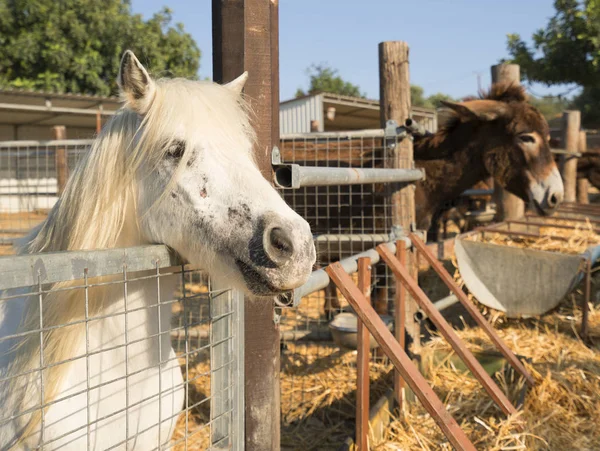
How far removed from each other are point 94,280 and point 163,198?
0.33m

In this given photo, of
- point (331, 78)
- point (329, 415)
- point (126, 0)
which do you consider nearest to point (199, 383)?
point (329, 415)

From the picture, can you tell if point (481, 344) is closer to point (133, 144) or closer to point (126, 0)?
point (133, 144)

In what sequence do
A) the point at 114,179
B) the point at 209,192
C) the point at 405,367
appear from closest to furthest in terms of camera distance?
the point at 209,192 < the point at 114,179 < the point at 405,367

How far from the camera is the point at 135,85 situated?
164cm

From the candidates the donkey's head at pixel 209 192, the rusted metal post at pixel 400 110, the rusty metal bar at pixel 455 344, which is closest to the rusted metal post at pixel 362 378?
the rusty metal bar at pixel 455 344

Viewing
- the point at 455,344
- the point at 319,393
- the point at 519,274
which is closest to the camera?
the point at 455,344

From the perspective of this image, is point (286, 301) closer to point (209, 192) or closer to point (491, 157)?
point (209, 192)

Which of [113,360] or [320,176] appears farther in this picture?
[320,176]

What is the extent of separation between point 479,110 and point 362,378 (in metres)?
3.69

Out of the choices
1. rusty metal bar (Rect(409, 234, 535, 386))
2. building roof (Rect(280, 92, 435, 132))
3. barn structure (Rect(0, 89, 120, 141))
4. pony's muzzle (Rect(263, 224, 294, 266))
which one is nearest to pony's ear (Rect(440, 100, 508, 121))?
rusty metal bar (Rect(409, 234, 535, 386))

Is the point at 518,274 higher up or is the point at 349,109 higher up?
the point at 349,109

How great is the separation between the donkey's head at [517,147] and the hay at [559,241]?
44 centimetres

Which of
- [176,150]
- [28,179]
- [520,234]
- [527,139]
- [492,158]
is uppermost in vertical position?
[527,139]

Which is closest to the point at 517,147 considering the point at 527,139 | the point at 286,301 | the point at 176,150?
the point at 527,139
